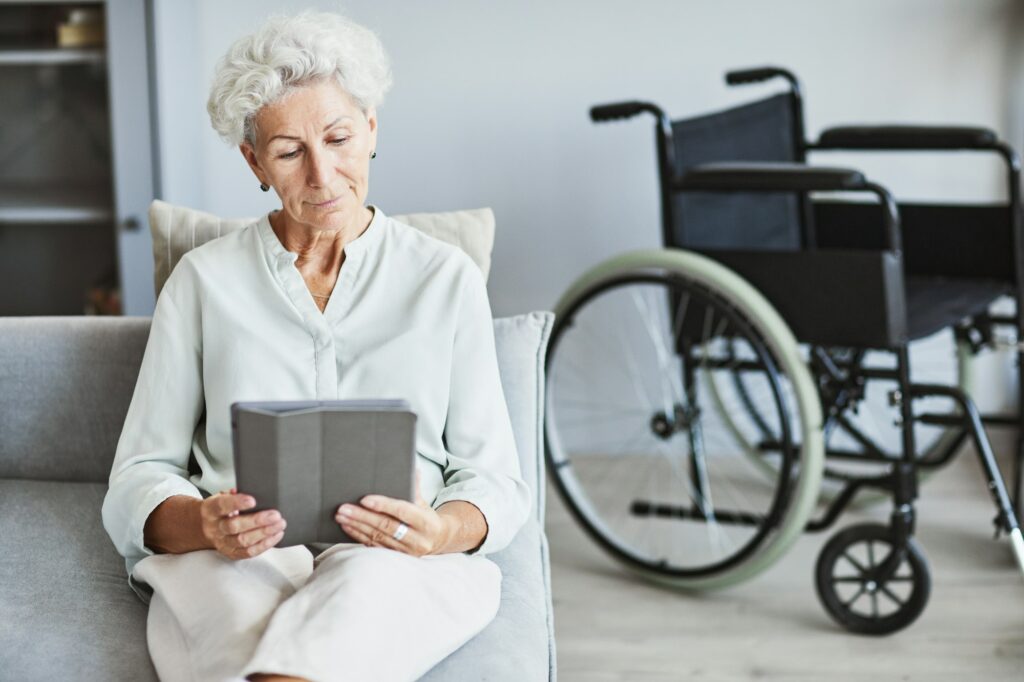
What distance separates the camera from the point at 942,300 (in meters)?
2.13

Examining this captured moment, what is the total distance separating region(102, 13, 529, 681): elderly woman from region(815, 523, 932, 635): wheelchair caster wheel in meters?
0.87

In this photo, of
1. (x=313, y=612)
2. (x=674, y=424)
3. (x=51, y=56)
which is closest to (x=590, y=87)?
(x=674, y=424)

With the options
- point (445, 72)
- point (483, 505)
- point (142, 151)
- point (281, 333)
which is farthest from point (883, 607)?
point (142, 151)

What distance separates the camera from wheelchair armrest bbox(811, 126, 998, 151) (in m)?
2.13

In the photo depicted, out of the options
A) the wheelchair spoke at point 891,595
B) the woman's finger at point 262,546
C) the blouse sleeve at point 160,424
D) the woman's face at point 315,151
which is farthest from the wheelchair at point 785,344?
the woman's finger at point 262,546

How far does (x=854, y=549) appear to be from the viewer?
2395mm

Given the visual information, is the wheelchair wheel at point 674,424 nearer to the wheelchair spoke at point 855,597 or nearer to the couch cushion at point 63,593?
the wheelchair spoke at point 855,597

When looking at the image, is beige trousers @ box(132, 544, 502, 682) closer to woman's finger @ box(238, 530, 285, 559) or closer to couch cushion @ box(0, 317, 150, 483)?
woman's finger @ box(238, 530, 285, 559)

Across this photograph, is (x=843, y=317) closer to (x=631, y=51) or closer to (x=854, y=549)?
(x=854, y=549)

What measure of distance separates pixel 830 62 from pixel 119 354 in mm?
1799

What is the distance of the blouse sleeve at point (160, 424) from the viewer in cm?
129

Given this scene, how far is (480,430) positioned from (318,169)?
344 millimetres

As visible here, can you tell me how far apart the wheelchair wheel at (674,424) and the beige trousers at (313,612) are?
0.87m

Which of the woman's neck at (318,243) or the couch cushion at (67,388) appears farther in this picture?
the couch cushion at (67,388)
